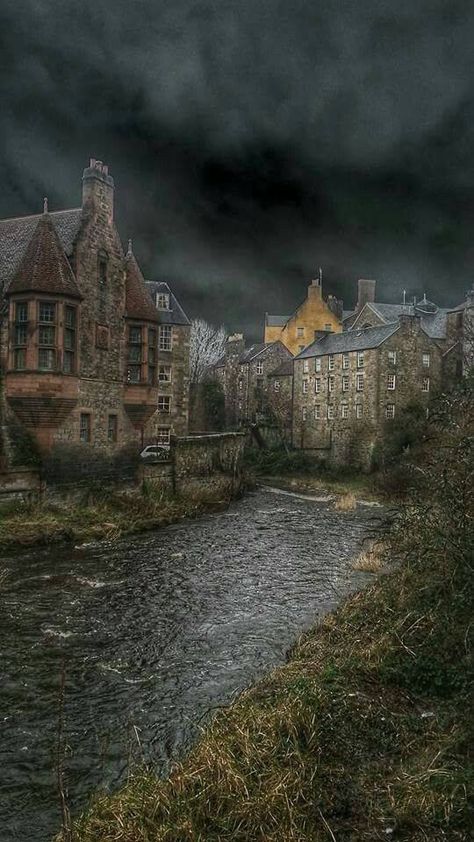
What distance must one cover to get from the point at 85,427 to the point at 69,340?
3484 mm

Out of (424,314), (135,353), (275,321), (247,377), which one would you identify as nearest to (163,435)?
(135,353)

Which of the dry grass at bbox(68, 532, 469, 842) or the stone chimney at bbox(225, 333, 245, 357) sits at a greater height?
the stone chimney at bbox(225, 333, 245, 357)

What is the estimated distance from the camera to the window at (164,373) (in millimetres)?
38344

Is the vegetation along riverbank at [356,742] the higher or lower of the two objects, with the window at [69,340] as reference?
lower

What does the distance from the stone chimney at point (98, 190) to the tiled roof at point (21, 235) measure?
67 centimetres

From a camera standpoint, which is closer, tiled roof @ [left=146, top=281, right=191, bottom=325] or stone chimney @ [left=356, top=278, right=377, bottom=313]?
tiled roof @ [left=146, top=281, right=191, bottom=325]

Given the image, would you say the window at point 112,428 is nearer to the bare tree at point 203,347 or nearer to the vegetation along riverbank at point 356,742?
the vegetation along riverbank at point 356,742

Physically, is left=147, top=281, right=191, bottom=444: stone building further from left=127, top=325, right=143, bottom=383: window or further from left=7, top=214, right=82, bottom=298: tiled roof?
left=7, top=214, right=82, bottom=298: tiled roof

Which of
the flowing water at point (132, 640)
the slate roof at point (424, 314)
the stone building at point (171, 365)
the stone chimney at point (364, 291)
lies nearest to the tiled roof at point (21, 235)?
the flowing water at point (132, 640)

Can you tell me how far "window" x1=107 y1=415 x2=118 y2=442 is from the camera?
81.3 ft

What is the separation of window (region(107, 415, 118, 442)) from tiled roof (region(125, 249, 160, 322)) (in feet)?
14.5

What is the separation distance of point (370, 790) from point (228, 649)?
5.42 m

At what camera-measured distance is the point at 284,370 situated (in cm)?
5181

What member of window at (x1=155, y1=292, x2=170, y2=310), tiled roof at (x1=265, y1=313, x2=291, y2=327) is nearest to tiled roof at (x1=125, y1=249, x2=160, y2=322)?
window at (x1=155, y1=292, x2=170, y2=310)
